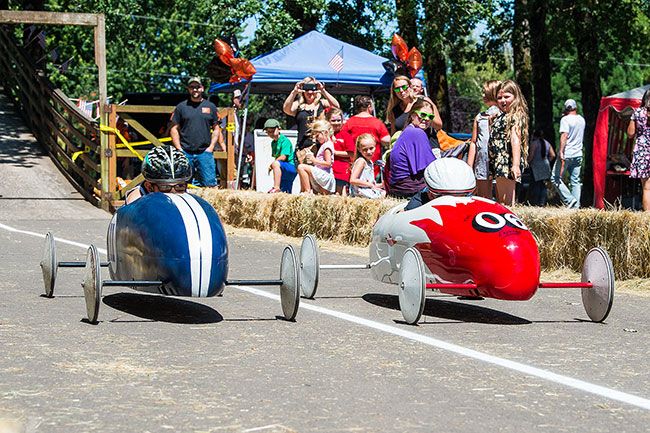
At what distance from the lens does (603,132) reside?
66.2 ft

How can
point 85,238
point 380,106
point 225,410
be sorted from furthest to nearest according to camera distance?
point 380,106 < point 85,238 < point 225,410

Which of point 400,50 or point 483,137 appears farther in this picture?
point 400,50

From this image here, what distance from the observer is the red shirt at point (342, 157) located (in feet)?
60.0

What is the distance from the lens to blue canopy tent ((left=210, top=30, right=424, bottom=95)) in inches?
978

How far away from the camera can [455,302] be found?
10.9 metres

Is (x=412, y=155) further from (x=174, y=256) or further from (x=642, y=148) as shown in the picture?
(x=174, y=256)

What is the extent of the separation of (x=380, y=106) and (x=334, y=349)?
138 ft

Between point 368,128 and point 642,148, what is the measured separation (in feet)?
14.1

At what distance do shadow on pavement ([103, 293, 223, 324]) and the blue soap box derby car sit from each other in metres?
0.30

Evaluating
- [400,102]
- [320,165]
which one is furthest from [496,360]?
[320,165]

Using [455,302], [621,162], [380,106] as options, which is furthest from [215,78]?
[380,106]

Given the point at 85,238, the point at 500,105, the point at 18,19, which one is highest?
the point at 18,19

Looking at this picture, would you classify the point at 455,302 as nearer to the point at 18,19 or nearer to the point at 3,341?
the point at 3,341

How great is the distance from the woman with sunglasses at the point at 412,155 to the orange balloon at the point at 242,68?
33.0ft
